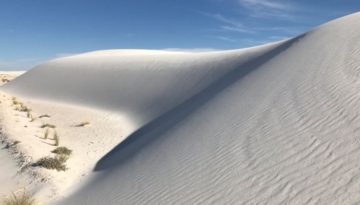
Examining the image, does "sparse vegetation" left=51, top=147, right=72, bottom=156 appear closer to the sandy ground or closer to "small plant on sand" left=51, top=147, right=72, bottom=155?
"small plant on sand" left=51, top=147, right=72, bottom=155

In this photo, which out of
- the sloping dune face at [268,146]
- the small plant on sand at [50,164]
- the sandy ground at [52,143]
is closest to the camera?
the sloping dune face at [268,146]

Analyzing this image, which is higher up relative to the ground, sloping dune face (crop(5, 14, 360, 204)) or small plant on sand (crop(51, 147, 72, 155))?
small plant on sand (crop(51, 147, 72, 155))

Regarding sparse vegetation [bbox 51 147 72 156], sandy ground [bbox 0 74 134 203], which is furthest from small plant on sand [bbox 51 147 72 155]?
sandy ground [bbox 0 74 134 203]

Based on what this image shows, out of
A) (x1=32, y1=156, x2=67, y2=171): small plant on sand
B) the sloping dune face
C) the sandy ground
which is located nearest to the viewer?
the sloping dune face

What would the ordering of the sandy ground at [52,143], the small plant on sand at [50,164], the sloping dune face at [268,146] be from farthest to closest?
the small plant on sand at [50,164] → the sandy ground at [52,143] → the sloping dune face at [268,146]

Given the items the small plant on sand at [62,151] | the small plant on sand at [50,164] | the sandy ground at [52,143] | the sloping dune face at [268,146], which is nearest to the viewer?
the sloping dune face at [268,146]

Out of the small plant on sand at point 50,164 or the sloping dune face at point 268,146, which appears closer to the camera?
the sloping dune face at point 268,146

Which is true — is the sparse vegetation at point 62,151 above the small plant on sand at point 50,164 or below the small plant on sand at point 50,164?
above

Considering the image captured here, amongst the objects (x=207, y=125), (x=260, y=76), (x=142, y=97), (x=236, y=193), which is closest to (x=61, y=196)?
(x=207, y=125)

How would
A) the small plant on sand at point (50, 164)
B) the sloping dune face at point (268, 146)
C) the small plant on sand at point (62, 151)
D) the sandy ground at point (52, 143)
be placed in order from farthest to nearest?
the small plant on sand at point (62, 151)
the small plant on sand at point (50, 164)
the sandy ground at point (52, 143)
the sloping dune face at point (268, 146)

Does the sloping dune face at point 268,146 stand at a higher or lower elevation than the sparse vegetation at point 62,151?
lower

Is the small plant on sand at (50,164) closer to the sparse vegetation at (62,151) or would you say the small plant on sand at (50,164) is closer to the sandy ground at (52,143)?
the sandy ground at (52,143)

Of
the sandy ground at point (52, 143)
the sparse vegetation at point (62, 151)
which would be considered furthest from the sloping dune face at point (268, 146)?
the sparse vegetation at point (62, 151)

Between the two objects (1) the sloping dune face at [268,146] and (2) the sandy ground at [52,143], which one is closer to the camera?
(1) the sloping dune face at [268,146]
